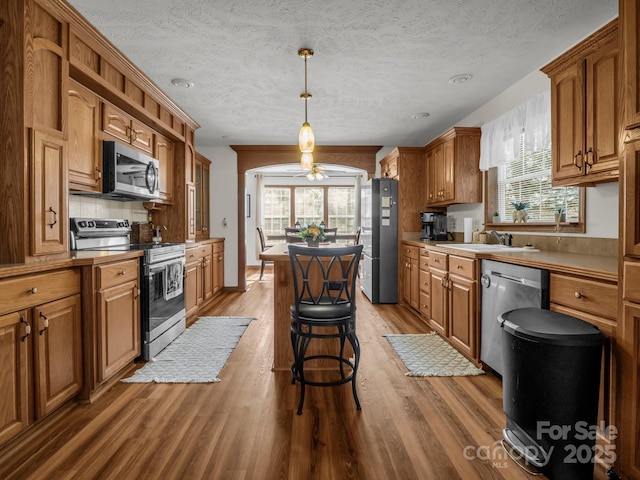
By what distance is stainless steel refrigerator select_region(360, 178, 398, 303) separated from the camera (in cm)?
522

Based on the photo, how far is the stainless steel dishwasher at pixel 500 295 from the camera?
2172 mm

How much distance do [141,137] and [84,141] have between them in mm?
918

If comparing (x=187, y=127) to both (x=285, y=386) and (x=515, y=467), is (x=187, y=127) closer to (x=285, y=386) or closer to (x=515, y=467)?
(x=285, y=386)

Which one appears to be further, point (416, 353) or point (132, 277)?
point (416, 353)

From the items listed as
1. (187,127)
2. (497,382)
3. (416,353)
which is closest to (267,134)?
(187,127)

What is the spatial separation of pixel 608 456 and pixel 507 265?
3.73 ft

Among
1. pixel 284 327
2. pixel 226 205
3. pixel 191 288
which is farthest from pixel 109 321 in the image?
pixel 226 205

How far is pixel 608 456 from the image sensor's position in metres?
1.71

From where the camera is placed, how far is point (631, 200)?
155 centimetres

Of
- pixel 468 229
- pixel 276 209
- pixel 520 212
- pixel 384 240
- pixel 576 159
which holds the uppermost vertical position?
pixel 276 209

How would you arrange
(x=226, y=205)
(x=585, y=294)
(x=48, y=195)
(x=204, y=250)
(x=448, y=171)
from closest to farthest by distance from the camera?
(x=585, y=294) → (x=48, y=195) → (x=448, y=171) → (x=204, y=250) → (x=226, y=205)

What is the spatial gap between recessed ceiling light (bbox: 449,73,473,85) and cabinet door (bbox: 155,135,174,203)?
3042 mm

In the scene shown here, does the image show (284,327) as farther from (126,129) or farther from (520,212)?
(520,212)

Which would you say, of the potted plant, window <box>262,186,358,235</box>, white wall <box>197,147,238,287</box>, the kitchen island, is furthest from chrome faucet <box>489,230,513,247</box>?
window <box>262,186,358,235</box>
